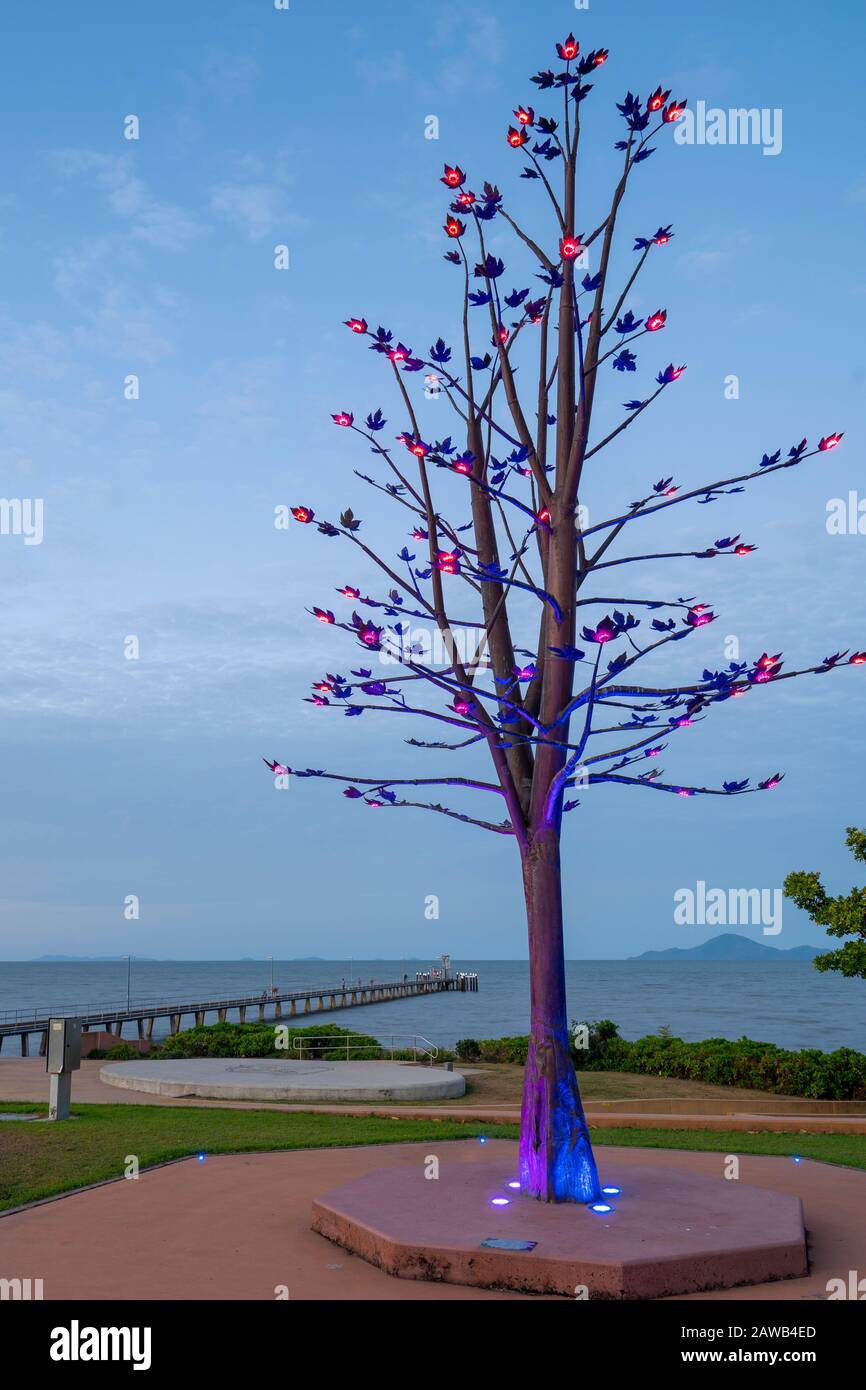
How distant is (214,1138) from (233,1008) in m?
59.9

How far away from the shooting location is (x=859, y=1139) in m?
16.0

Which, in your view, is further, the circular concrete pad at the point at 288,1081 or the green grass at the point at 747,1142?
the circular concrete pad at the point at 288,1081


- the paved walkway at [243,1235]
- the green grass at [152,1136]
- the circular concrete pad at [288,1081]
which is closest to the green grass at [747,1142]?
the paved walkway at [243,1235]

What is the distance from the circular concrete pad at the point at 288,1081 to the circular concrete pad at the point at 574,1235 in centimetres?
1054

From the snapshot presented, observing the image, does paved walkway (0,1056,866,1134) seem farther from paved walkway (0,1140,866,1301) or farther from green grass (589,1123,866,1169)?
paved walkway (0,1140,866,1301)

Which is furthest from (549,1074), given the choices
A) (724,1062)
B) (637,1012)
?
(637,1012)


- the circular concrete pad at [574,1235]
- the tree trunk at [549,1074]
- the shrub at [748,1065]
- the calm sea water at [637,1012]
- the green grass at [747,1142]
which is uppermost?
the tree trunk at [549,1074]

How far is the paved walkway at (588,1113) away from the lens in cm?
1692

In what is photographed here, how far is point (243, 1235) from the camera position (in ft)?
29.1

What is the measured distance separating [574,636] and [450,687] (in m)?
1.26

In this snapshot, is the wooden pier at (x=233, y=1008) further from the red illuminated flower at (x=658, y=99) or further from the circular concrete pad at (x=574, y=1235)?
the red illuminated flower at (x=658, y=99)

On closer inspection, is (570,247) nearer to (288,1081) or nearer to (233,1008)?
(288,1081)
